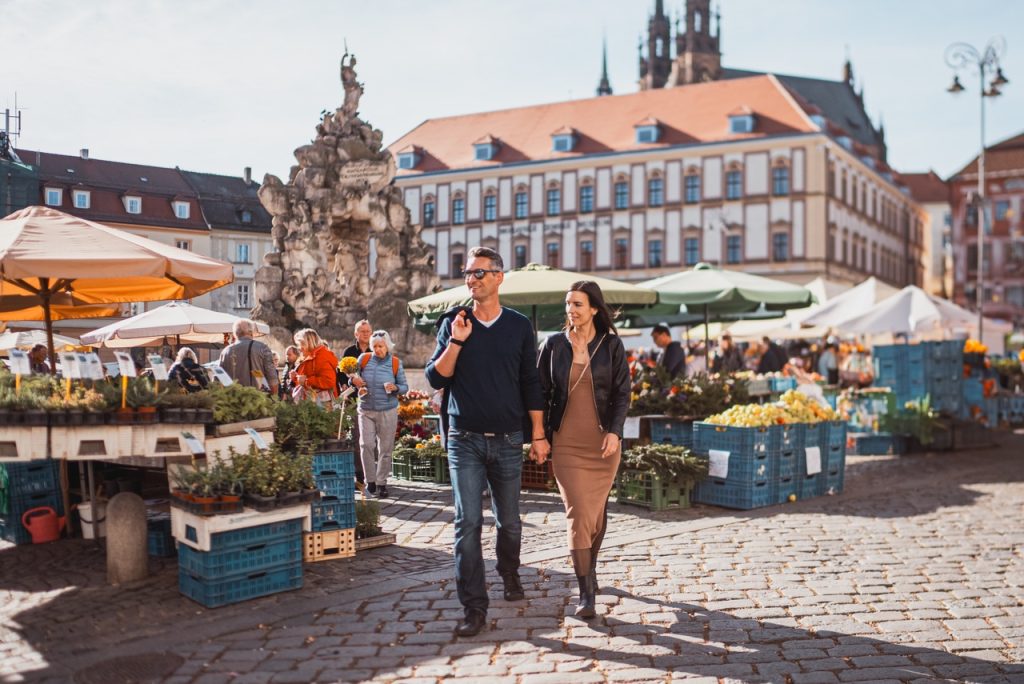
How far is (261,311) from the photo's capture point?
2061 centimetres

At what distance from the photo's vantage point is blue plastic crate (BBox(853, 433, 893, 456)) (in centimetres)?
1564

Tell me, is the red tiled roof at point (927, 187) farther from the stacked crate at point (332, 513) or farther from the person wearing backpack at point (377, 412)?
the stacked crate at point (332, 513)

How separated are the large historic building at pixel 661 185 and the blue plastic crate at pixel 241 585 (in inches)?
1879

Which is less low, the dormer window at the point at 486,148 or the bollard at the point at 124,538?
the dormer window at the point at 486,148

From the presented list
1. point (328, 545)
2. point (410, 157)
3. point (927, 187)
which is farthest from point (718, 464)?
point (927, 187)

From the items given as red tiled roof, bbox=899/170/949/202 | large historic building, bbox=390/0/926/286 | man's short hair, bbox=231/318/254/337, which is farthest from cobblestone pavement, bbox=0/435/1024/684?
red tiled roof, bbox=899/170/949/202

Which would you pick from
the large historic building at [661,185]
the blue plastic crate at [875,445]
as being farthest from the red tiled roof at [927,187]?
the blue plastic crate at [875,445]

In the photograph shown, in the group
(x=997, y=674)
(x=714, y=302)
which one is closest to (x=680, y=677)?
(x=997, y=674)

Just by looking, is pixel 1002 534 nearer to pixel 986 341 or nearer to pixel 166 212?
pixel 986 341

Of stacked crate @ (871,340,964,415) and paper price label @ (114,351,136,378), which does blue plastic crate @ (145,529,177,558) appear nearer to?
paper price label @ (114,351,136,378)

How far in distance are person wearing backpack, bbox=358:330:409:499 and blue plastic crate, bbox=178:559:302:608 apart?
4.03m

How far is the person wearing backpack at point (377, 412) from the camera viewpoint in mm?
10516

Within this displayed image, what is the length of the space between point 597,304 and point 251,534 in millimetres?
2504

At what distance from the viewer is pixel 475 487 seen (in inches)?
220
